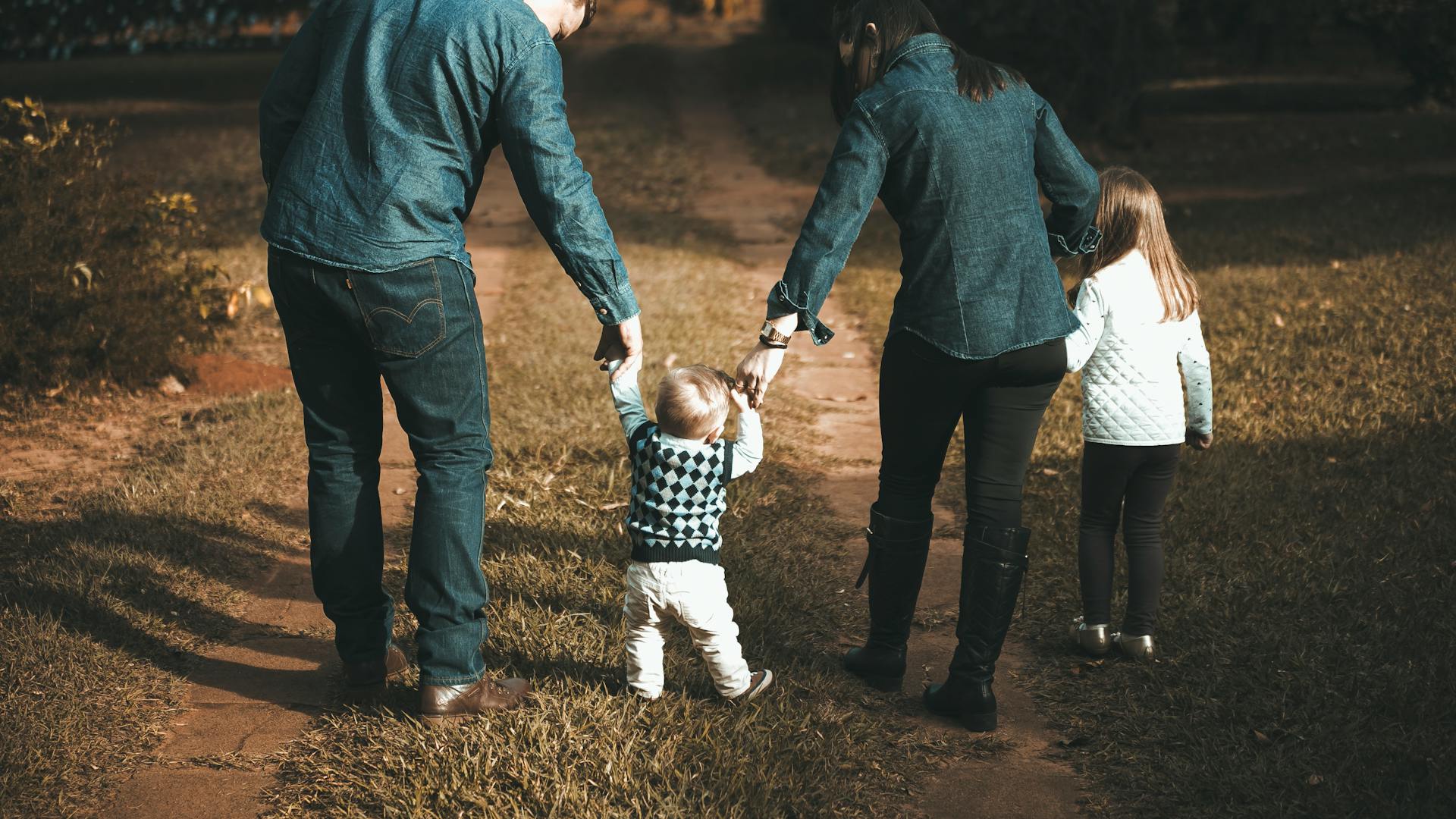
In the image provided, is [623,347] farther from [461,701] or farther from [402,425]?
[461,701]

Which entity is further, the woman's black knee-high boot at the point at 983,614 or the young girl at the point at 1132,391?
the young girl at the point at 1132,391

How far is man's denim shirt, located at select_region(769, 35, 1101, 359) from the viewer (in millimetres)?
2744

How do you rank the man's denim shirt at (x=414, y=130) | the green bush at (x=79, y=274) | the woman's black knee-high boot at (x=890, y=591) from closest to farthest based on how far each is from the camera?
the man's denim shirt at (x=414, y=130), the woman's black knee-high boot at (x=890, y=591), the green bush at (x=79, y=274)

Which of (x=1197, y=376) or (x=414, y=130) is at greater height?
(x=414, y=130)

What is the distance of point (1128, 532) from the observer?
3.47 m

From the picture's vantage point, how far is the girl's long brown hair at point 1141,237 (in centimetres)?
334

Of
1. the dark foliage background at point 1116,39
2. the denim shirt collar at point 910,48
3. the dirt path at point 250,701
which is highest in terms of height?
the dark foliage background at point 1116,39

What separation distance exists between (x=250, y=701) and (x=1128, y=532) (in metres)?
2.50

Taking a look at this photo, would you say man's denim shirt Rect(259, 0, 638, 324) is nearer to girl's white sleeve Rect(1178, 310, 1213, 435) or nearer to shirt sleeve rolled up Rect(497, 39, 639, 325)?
shirt sleeve rolled up Rect(497, 39, 639, 325)

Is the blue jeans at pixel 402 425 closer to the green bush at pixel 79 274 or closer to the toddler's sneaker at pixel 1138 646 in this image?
the toddler's sneaker at pixel 1138 646

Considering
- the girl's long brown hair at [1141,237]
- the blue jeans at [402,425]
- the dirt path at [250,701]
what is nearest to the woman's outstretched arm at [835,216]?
the blue jeans at [402,425]

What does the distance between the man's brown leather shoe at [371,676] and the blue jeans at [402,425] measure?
57 mm

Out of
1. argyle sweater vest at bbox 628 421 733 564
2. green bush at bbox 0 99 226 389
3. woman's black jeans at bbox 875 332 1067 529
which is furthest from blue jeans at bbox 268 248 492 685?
green bush at bbox 0 99 226 389

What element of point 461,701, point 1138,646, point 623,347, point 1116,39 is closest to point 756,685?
point 461,701
